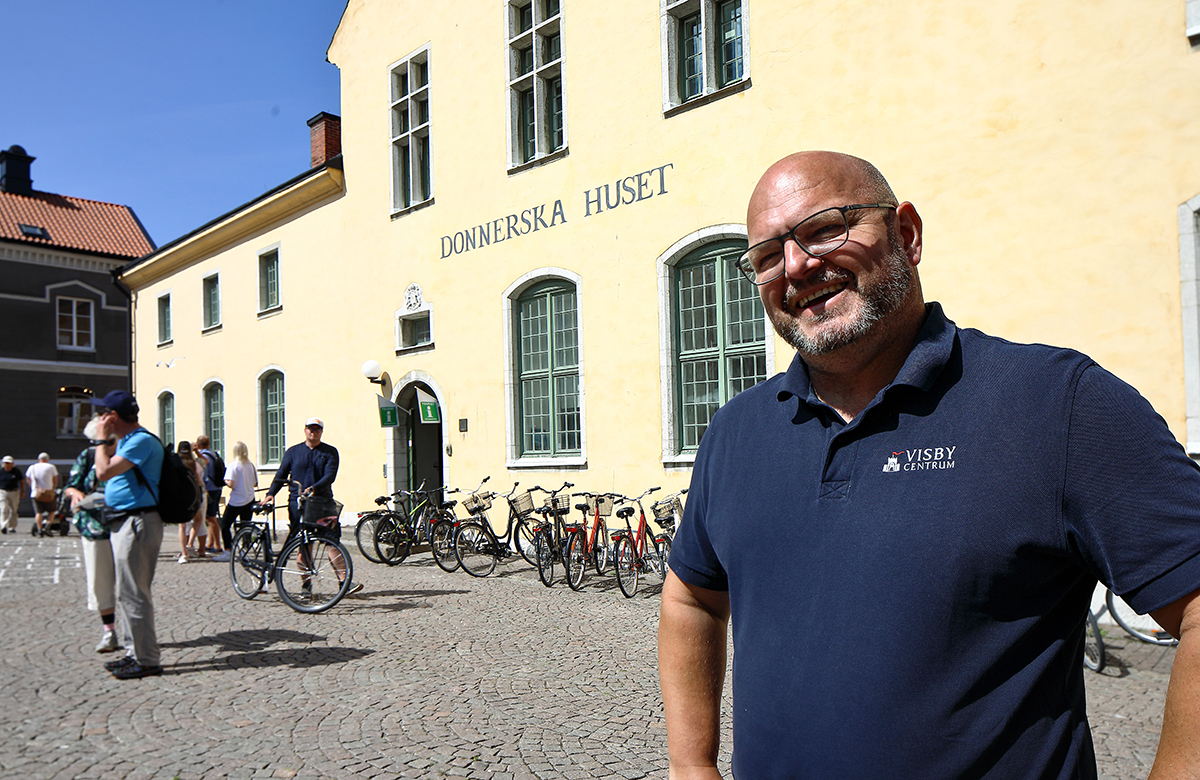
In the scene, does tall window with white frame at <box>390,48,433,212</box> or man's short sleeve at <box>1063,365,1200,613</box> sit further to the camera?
tall window with white frame at <box>390,48,433,212</box>

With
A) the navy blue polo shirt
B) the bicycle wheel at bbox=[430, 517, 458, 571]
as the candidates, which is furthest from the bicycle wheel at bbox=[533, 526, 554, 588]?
the navy blue polo shirt

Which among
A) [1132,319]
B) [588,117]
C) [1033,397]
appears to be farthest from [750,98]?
[1033,397]

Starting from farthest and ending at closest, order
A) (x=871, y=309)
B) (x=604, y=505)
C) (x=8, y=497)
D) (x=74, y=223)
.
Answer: (x=74, y=223) < (x=8, y=497) < (x=604, y=505) < (x=871, y=309)

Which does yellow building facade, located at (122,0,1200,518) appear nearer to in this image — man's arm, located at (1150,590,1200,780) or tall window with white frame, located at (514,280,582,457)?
tall window with white frame, located at (514,280,582,457)

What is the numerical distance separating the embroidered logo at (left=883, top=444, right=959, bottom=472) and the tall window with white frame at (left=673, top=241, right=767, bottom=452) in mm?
9084

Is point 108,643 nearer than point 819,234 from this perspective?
No

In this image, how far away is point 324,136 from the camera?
20.6 meters

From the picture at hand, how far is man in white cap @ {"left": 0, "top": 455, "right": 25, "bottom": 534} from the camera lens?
21250 millimetres

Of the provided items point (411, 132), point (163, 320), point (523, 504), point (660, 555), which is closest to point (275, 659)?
point (660, 555)

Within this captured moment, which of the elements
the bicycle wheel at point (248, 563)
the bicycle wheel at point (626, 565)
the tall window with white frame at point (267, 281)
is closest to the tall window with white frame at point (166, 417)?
the tall window with white frame at point (267, 281)

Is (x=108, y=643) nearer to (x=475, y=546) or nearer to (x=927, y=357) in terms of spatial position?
(x=475, y=546)

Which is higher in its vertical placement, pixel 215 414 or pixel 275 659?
pixel 215 414

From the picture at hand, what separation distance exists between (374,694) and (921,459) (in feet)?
16.6

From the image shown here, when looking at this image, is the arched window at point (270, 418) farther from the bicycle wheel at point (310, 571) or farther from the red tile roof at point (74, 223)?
the red tile roof at point (74, 223)
